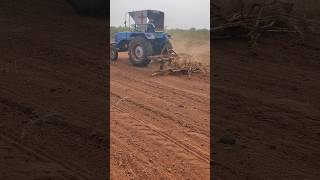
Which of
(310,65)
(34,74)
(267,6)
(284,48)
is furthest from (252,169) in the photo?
(267,6)

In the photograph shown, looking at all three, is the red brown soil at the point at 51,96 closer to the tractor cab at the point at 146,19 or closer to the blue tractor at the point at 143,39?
the blue tractor at the point at 143,39

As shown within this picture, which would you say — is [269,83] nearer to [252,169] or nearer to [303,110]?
[303,110]

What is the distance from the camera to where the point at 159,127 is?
6.42m

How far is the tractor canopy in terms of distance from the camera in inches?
486

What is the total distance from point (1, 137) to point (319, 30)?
8636mm

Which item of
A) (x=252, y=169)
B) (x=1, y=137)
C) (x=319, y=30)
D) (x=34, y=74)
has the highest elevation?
(x=319, y=30)

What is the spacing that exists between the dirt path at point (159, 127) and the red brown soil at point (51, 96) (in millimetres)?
292

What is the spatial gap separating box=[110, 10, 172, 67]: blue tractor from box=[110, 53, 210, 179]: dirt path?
166cm

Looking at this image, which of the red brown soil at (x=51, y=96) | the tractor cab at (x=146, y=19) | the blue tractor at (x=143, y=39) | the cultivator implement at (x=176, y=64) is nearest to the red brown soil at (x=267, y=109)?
the cultivator implement at (x=176, y=64)

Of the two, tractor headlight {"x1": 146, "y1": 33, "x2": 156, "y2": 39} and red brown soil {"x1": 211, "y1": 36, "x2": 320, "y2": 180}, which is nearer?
red brown soil {"x1": 211, "y1": 36, "x2": 320, "y2": 180}

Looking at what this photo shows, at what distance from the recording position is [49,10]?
1214 cm

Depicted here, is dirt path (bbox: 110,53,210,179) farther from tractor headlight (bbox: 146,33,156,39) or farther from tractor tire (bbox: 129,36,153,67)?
tractor headlight (bbox: 146,33,156,39)

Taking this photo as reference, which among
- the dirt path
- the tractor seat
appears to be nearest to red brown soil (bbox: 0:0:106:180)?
the dirt path

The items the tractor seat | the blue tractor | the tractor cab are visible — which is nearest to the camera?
the blue tractor
